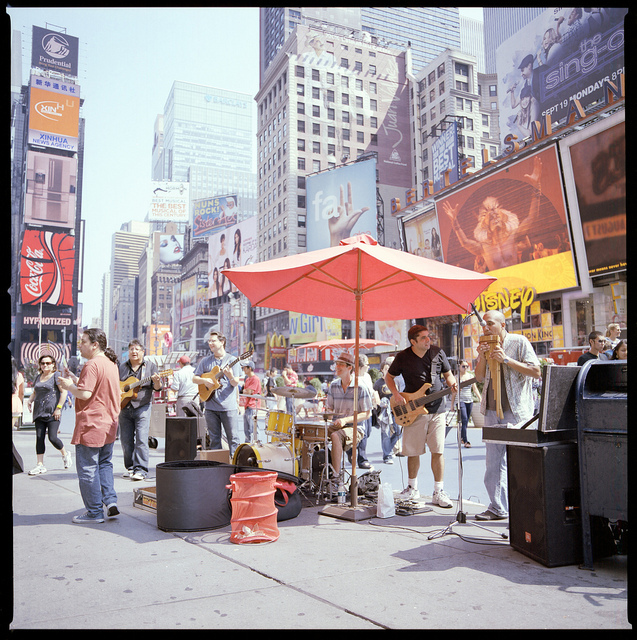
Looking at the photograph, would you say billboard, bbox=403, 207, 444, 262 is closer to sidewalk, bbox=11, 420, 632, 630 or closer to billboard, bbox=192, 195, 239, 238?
sidewalk, bbox=11, 420, 632, 630

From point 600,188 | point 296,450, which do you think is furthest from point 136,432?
point 600,188

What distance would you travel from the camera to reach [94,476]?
20.7 ft

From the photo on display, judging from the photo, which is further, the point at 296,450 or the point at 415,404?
the point at 296,450

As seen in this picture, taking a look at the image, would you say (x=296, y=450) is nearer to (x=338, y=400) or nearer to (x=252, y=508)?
(x=338, y=400)

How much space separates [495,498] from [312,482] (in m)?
2.81

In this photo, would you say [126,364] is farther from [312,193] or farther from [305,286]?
[312,193]

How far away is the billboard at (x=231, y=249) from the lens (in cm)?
9406

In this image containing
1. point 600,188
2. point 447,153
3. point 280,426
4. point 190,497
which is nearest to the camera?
point 190,497

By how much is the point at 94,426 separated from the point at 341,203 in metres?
60.1

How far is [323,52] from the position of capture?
3371 inches

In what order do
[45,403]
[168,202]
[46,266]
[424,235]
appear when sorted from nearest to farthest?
[45,403], [424,235], [46,266], [168,202]

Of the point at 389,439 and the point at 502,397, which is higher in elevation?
the point at 502,397

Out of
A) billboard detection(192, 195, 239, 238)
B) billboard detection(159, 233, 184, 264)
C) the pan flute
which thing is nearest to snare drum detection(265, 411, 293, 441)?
the pan flute

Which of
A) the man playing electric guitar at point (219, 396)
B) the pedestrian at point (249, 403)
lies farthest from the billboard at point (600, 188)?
the man playing electric guitar at point (219, 396)
